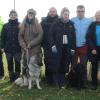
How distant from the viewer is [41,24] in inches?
443

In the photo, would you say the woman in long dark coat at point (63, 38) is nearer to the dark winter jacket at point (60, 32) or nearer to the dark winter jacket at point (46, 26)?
the dark winter jacket at point (60, 32)

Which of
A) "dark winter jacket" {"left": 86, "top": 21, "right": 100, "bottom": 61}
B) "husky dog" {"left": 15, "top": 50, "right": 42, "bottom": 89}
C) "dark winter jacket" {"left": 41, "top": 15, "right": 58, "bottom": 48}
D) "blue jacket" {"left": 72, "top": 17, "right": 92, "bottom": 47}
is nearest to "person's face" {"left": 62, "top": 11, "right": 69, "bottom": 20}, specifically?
"blue jacket" {"left": 72, "top": 17, "right": 92, "bottom": 47}

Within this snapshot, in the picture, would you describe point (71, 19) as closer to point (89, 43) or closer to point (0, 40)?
point (89, 43)

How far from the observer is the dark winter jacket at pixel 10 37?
11.4 meters

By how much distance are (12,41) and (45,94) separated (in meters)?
2.16

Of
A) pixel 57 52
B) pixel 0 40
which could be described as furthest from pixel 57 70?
pixel 0 40

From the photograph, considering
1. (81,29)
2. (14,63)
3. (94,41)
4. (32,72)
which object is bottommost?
(32,72)

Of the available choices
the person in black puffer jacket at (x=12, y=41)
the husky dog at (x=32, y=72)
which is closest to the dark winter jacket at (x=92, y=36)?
the husky dog at (x=32, y=72)

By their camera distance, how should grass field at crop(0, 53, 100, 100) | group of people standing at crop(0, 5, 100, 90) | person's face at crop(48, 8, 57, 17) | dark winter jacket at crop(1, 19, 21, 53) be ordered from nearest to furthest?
1. grass field at crop(0, 53, 100, 100)
2. group of people standing at crop(0, 5, 100, 90)
3. person's face at crop(48, 8, 57, 17)
4. dark winter jacket at crop(1, 19, 21, 53)

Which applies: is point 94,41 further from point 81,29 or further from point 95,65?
point 95,65

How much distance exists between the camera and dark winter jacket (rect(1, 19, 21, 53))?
11422mm

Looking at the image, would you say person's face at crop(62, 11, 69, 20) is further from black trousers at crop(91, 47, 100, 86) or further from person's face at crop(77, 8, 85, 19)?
black trousers at crop(91, 47, 100, 86)

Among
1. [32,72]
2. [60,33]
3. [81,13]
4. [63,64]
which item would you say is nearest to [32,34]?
[60,33]

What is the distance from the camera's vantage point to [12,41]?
11.5 meters
